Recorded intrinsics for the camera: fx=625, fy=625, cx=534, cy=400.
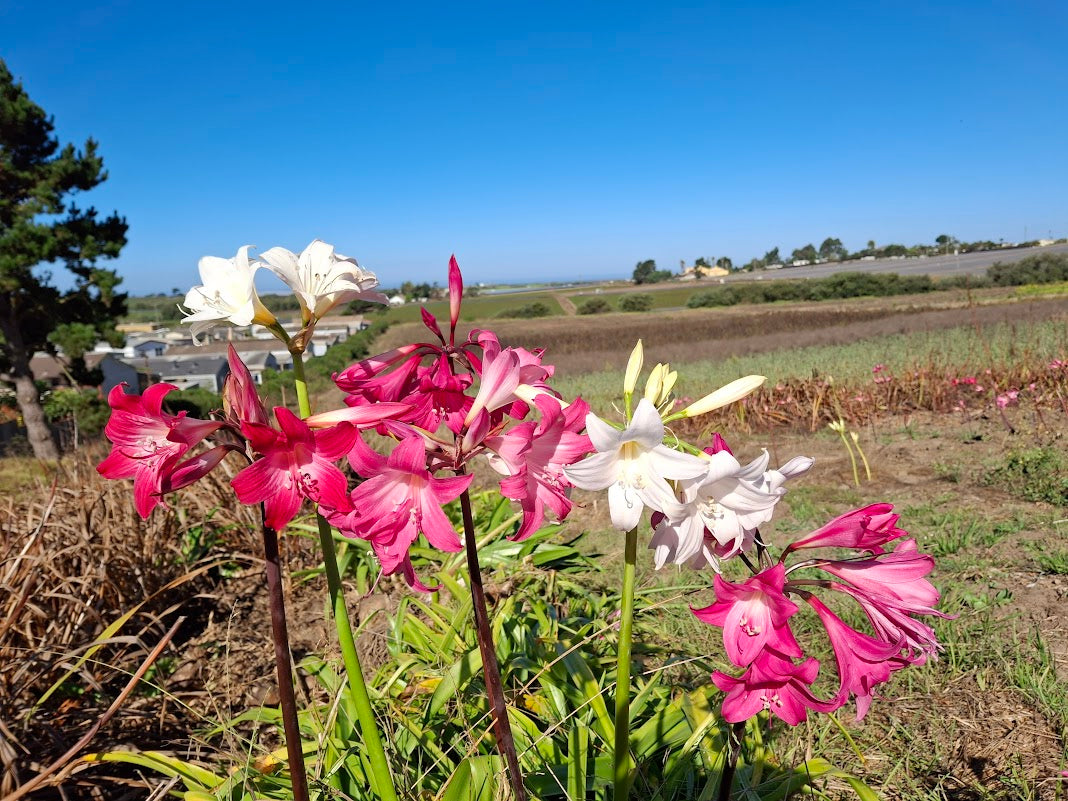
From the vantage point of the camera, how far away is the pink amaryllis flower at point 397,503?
3.73 ft

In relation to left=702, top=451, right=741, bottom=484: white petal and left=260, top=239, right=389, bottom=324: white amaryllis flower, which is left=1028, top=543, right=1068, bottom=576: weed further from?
left=260, top=239, right=389, bottom=324: white amaryllis flower

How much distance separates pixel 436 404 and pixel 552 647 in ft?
6.22

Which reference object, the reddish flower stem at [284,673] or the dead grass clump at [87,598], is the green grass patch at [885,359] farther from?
the reddish flower stem at [284,673]

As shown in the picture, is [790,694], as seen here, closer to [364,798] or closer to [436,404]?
[436,404]

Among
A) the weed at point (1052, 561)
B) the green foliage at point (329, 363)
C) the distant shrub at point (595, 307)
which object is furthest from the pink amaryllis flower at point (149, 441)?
the distant shrub at point (595, 307)

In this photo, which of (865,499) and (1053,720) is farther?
(865,499)

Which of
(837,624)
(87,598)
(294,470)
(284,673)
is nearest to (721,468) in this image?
(837,624)

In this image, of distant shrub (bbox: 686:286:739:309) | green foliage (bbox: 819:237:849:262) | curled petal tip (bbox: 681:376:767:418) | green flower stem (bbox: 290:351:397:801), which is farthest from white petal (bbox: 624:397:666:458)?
green foliage (bbox: 819:237:849:262)

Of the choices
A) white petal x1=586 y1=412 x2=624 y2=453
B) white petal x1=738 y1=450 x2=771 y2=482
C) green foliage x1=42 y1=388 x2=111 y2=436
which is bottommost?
green foliage x1=42 y1=388 x2=111 y2=436

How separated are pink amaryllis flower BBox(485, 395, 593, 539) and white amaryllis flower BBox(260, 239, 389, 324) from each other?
1.57ft

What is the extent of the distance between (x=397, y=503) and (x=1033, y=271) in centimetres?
5408

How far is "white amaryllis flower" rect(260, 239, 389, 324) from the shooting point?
52.2 inches

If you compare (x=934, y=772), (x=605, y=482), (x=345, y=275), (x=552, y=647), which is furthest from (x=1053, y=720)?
(x=345, y=275)

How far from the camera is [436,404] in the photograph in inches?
50.3
